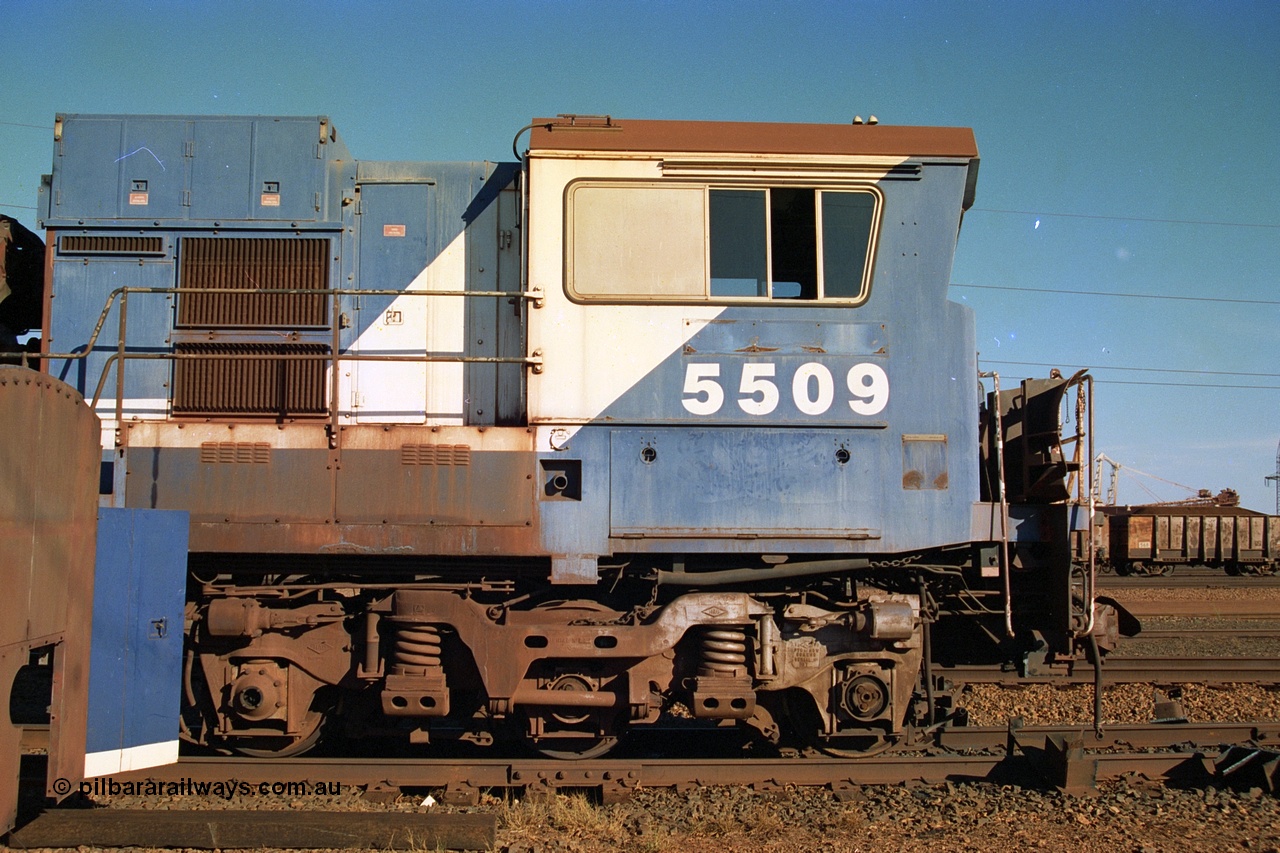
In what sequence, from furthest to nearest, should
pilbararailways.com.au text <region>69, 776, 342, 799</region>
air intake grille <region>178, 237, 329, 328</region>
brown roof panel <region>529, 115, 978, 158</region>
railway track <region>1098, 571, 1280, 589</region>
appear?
railway track <region>1098, 571, 1280, 589</region>, air intake grille <region>178, 237, 329, 328</region>, brown roof panel <region>529, 115, 978, 158</region>, pilbararailways.com.au text <region>69, 776, 342, 799</region>

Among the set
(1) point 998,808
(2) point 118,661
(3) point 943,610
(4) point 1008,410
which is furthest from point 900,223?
(2) point 118,661

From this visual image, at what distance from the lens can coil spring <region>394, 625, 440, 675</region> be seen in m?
5.58

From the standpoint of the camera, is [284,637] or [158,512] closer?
[158,512]

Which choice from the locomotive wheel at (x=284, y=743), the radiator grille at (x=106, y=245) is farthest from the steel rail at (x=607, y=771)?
the radiator grille at (x=106, y=245)

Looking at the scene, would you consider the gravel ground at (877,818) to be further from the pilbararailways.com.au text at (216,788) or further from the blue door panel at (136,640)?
the blue door panel at (136,640)

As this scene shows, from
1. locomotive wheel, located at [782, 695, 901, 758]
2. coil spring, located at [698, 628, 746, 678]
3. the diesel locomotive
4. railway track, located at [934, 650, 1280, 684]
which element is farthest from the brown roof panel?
railway track, located at [934, 650, 1280, 684]

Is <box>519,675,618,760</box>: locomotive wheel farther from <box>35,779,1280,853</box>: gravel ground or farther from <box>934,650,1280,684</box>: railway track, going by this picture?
<box>934,650,1280,684</box>: railway track

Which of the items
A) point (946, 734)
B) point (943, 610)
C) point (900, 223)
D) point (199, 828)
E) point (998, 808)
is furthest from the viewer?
point (946, 734)

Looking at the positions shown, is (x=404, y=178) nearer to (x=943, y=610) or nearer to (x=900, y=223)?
(x=900, y=223)

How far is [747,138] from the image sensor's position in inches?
227

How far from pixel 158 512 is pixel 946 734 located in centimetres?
561

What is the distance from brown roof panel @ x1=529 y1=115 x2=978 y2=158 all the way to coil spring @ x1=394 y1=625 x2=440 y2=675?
3.19m

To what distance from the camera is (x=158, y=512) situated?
505cm

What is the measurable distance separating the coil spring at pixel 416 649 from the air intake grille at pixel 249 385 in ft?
5.46
